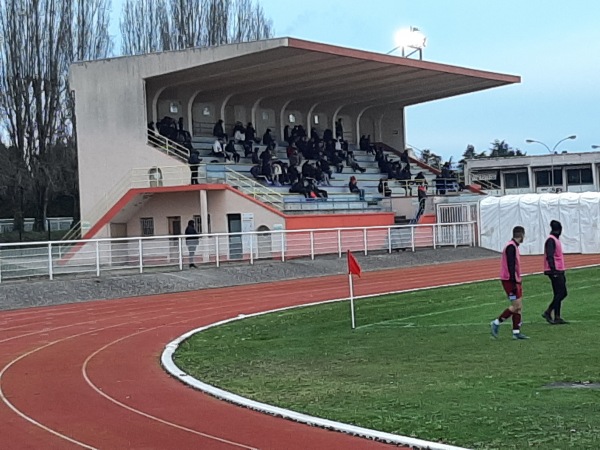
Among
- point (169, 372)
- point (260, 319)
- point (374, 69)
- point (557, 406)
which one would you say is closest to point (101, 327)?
point (260, 319)

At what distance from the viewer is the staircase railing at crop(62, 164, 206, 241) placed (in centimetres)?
4369

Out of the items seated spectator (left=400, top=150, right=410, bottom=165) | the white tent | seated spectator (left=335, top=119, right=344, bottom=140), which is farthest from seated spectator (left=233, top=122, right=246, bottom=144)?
the white tent

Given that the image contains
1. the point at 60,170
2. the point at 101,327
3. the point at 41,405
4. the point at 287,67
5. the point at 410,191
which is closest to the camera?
the point at 41,405

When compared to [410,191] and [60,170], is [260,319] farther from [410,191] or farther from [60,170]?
[60,170]

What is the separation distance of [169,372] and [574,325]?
22.2ft

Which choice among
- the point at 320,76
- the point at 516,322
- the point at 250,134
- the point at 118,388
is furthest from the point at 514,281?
the point at 250,134

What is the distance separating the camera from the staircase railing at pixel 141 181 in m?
43.7

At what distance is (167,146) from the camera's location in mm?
44906

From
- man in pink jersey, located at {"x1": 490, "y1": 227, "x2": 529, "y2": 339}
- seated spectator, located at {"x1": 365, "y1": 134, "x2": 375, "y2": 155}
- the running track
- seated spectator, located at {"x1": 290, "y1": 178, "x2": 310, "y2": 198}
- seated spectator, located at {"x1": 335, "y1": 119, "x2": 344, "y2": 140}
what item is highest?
seated spectator, located at {"x1": 335, "y1": 119, "x2": 344, "y2": 140}

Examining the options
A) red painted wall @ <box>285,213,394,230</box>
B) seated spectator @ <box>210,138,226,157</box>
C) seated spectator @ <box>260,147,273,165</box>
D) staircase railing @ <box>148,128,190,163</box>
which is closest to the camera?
red painted wall @ <box>285,213,394,230</box>

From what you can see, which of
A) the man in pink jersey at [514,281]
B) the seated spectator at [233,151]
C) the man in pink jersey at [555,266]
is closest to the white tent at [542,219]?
the seated spectator at [233,151]

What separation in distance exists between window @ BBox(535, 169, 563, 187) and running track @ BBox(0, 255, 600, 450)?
61.3 meters

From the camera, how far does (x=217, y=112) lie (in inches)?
2064

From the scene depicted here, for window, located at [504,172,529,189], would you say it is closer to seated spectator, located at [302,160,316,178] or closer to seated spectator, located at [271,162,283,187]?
seated spectator, located at [302,160,316,178]
